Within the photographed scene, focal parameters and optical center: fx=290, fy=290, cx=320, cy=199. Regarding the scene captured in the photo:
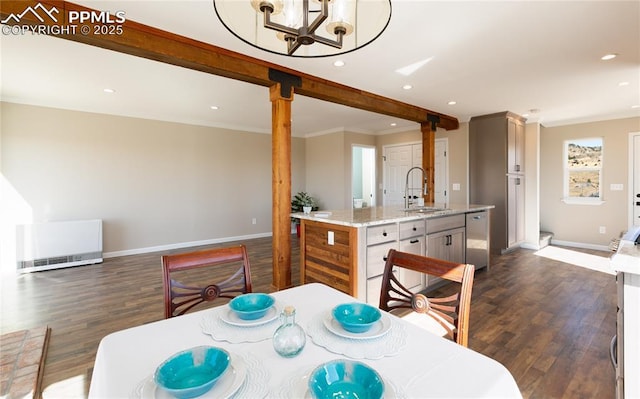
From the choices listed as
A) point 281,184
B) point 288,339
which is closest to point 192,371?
point 288,339

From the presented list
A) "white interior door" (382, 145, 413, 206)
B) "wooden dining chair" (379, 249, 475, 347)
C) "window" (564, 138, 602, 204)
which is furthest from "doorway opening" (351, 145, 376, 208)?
"wooden dining chair" (379, 249, 475, 347)

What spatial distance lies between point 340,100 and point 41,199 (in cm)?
473

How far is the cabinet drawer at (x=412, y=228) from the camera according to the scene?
9.59 feet

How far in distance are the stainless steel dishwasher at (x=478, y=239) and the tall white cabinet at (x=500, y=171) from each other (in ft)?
4.70

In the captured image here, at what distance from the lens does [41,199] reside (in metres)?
4.41

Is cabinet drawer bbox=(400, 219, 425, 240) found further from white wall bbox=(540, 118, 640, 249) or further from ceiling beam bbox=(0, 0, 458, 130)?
white wall bbox=(540, 118, 640, 249)

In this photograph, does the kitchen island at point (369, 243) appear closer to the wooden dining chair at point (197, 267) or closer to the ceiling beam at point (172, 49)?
the wooden dining chair at point (197, 267)

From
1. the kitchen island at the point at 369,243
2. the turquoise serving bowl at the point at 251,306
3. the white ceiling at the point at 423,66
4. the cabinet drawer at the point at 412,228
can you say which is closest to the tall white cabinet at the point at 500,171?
the white ceiling at the point at 423,66

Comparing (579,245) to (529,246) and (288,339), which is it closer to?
(529,246)

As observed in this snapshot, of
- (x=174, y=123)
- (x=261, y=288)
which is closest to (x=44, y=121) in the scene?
(x=174, y=123)

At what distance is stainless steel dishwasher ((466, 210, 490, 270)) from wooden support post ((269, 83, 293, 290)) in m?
2.39

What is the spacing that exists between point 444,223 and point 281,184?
195 cm

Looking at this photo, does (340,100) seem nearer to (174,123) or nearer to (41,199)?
(174,123)

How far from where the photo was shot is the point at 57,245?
428 cm
